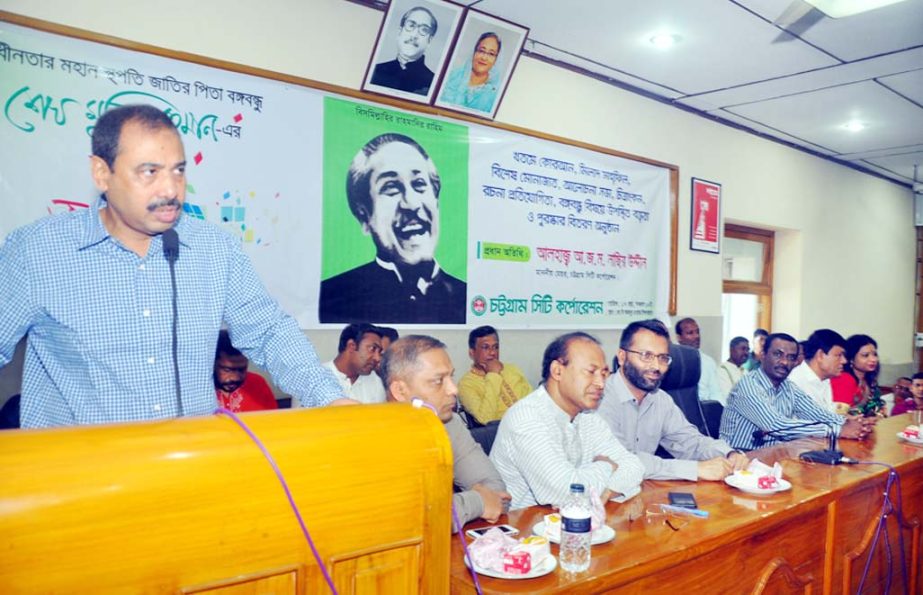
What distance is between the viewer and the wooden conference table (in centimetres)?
158

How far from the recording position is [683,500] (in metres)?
2.07

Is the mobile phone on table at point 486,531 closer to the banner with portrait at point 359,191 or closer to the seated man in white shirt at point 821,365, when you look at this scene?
the banner with portrait at point 359,191

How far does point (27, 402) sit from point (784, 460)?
2.59m

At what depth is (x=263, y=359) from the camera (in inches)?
61.5

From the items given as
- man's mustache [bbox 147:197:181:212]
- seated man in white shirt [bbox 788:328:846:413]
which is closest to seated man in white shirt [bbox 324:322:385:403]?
man's mustache [bbox 147:197:181:212]

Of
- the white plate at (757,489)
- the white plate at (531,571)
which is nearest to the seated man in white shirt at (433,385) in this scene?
the white plate at (531,571)

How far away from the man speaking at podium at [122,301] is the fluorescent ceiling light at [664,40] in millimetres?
3288

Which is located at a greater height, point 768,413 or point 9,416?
point 9,416

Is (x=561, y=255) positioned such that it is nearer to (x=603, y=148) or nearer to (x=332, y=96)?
(x=603, y=148)

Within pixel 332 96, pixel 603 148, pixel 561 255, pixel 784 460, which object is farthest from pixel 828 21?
pixel 332 96

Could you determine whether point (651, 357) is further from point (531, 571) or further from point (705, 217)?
point (705, 217)

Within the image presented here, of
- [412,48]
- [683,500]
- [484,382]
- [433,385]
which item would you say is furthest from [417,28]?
[683,500]

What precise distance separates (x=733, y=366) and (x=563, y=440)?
11.6ft

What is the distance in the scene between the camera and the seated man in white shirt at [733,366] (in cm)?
525
